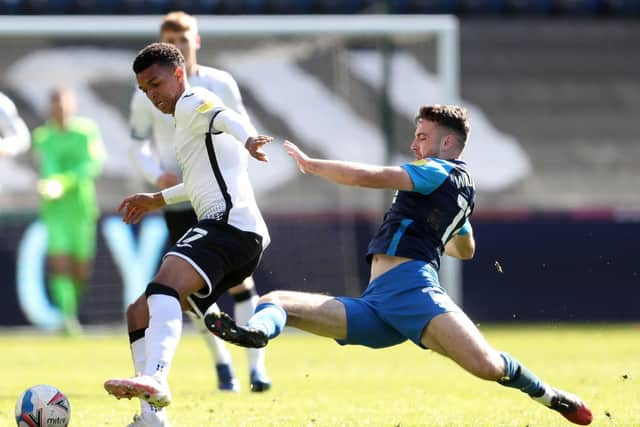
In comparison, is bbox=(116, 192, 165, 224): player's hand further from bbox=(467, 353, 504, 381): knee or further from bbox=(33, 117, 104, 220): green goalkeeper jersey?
bbox=(33, 117, 104, 220): green goalkeeper jersey

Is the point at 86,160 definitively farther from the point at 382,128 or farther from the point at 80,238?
the point at 382,128

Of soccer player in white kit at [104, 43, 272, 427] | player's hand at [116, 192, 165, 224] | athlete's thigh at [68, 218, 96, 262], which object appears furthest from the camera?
athlete's thigh at [68, 218, 96, 262]

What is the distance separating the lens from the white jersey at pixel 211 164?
6.31 metres

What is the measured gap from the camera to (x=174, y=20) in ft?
26.3

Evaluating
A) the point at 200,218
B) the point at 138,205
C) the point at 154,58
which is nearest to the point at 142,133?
the point at 138,205

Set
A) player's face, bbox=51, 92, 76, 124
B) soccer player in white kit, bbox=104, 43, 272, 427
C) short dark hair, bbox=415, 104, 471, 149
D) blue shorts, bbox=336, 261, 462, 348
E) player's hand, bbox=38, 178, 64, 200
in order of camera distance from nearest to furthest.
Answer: soccer player in white kit, bbox=104, 43, 272, 427, blue shorts, bbox=336, 261, 462, 348, short dark hair, bbox=415, 104, 471, 149, player's hand, bbox=38, 178, 64, 200, player's face, bbox=51, 92, 76, 124

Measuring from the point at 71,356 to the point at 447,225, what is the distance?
594 centimetres

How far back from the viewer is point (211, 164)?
21.1 feet

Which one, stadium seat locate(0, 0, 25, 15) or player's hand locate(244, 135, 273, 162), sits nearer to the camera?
player's hand locate(244, 135, 273, 162)

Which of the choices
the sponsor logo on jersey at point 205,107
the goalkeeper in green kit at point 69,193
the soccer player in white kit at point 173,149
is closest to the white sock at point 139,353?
the sponsor logo on jersey at point 205,107

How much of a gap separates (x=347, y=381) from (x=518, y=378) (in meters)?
3.20

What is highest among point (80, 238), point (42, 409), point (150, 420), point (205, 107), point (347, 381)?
point (205, 107)

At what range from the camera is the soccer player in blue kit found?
6121 mm

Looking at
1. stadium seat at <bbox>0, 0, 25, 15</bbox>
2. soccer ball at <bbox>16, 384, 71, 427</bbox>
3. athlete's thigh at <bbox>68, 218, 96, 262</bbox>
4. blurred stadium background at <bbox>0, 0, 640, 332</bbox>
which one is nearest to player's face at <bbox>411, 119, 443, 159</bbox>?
soccer ball at <bbox>16, 384, 71, 427</bbox>
